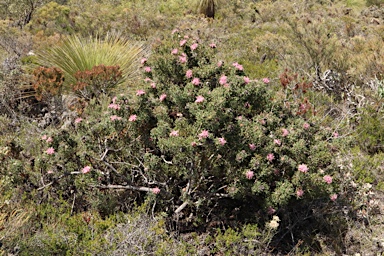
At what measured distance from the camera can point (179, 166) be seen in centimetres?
303

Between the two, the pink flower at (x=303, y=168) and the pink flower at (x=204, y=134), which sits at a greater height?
the pink flower at (x=204, y=134)

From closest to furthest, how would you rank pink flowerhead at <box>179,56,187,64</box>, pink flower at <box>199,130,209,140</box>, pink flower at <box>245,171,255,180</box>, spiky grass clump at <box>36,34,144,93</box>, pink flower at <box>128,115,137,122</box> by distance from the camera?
pink flower at <box>199,130,209,140</box>
pink flower at <box>245,171,255,180</box>
pink flower at <box>128,115,137,122</box>
pink flowerhead at <box>179,56,187,64</box>
spiky grass clump at <box>36,34,144,93</box>

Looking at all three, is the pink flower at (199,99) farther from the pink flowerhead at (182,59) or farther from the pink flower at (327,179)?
the pink flower at (327,179)

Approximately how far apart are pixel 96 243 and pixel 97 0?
1919 cm

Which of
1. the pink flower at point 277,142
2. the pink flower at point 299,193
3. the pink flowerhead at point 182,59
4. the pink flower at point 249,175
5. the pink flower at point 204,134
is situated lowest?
the pink flower at point 299,193

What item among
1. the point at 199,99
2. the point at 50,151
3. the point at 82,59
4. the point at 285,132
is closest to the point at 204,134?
the point at 199,99

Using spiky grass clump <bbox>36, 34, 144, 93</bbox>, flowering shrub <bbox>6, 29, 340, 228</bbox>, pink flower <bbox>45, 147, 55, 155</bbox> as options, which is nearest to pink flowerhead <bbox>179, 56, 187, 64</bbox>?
flowering shrub <bbox>6, 29, 340, 228</bbox>

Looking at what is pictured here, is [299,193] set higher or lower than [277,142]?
lower

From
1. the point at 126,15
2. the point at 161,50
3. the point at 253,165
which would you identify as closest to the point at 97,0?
the point at 126,15

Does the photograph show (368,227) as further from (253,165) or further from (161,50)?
(161,50)

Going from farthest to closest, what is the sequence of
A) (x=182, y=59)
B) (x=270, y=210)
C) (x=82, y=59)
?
1. (x=82, y=59)
2. (x=182, y=59)
3. (x=270, y=210)

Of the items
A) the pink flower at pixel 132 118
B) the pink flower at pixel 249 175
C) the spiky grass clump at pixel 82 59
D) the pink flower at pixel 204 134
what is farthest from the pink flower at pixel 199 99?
the spiky grass clump at pixel 82 59

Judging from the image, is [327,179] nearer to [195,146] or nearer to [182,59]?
[195,146]

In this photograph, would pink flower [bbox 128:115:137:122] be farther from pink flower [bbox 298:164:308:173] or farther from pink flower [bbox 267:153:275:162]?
pink flower [bbox 298:164:308:173]
